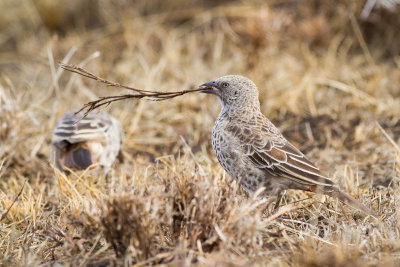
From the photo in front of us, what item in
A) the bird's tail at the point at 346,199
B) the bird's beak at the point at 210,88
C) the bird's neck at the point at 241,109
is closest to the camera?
the bird's tail at the point at 346,199

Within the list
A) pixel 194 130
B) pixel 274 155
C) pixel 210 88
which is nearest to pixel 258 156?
pixel 274 155

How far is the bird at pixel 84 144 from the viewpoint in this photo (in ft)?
16.6

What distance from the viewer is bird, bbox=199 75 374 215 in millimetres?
3602

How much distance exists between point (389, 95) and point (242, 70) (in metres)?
1.85

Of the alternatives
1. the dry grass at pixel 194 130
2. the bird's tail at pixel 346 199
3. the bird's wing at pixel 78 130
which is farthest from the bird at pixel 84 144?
the bird's tail at pixel 346 199

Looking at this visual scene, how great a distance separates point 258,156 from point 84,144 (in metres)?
2.14

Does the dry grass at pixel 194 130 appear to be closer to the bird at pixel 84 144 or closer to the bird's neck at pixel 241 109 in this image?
the bird at pixel 84 144

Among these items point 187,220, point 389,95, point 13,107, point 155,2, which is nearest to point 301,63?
→ point 389,95

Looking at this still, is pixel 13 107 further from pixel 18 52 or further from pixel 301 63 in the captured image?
pixel 301 63

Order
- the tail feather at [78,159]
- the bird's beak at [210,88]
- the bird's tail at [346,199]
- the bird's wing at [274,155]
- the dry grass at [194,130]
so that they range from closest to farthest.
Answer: the dry grass at [194,130], the bird's tail at [346,199], the bird's wing at [274,155], the bird's beak at [210,88], the tail feather at [78,159]

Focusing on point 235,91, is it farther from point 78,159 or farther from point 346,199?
Result: point 78,159

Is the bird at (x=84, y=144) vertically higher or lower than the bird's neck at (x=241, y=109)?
lower

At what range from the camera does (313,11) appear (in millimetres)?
7984

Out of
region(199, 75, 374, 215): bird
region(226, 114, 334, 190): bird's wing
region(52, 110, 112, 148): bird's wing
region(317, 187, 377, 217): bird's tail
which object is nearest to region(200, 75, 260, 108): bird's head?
region(199, 75, 374, 215): bird
